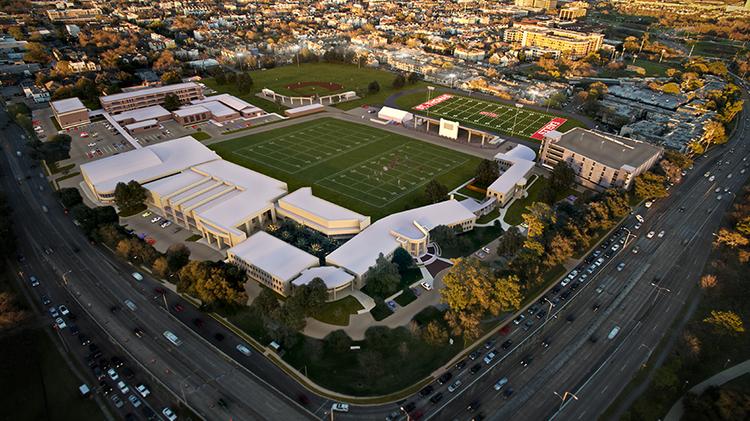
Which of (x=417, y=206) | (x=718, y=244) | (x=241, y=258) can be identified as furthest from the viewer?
(x=417, y=206)

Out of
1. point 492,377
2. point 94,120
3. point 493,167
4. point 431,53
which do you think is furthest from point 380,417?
point 431,53

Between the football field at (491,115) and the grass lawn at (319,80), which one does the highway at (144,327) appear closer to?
the grass lawn at (319,80)

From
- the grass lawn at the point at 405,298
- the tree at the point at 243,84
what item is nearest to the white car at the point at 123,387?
the grass lawn at the point at 405,298

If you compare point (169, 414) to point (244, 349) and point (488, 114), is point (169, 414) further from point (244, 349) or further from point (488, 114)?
point (488, 114)

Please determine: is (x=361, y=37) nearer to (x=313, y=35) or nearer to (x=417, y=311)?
(x=313, y=35)

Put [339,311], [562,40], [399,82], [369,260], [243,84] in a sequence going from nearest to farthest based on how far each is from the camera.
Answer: [339,311]
[369,260]
[243,84]
[399,82]
[562,40]

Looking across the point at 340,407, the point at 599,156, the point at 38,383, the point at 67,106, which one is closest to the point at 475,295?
the point at 340,407
